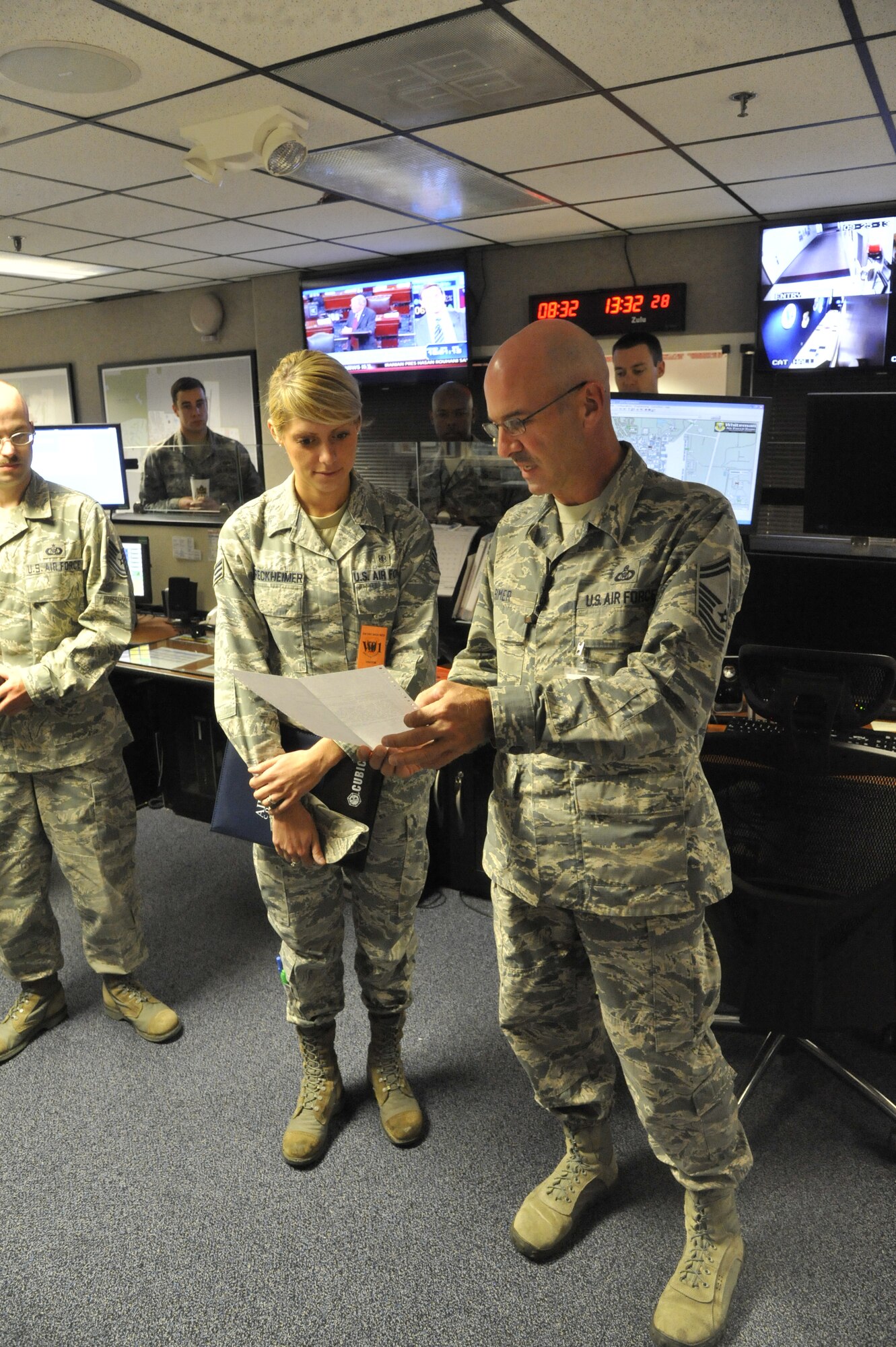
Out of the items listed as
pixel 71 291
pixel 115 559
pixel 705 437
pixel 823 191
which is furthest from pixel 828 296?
pixel 71 291

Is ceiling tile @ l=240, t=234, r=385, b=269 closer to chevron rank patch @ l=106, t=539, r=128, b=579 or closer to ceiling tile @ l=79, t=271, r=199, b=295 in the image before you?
ceiling tile @ l=79, t=271, r=199, b=295

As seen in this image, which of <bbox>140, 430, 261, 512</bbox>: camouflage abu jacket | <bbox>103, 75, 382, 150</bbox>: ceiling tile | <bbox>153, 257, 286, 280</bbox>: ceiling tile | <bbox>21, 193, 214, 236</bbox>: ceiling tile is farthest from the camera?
<bbox>153, 257, 286, 280</bbox>: ceiling tile

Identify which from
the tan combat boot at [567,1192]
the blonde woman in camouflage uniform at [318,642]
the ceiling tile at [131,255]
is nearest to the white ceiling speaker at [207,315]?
the ceiling tile at [131,255]

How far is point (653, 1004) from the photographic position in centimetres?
141

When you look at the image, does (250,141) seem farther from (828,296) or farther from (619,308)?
(828,296)

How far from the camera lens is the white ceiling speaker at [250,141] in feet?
9.25

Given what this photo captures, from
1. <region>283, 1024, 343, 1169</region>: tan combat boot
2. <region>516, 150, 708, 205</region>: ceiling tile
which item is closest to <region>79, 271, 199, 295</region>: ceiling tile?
<region>516, 150, 708, 205</region>: ceiling tile

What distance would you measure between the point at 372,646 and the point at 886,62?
2165mm

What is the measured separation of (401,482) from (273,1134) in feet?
6.35

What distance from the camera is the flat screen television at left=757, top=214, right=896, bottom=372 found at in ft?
13.4

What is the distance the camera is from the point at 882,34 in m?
2.28

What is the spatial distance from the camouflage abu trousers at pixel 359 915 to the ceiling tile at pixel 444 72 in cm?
184

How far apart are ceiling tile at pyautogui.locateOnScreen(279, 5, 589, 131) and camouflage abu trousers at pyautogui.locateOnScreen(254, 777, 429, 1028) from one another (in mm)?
1838

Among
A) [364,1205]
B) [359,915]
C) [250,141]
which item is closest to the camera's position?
[364,1205]
